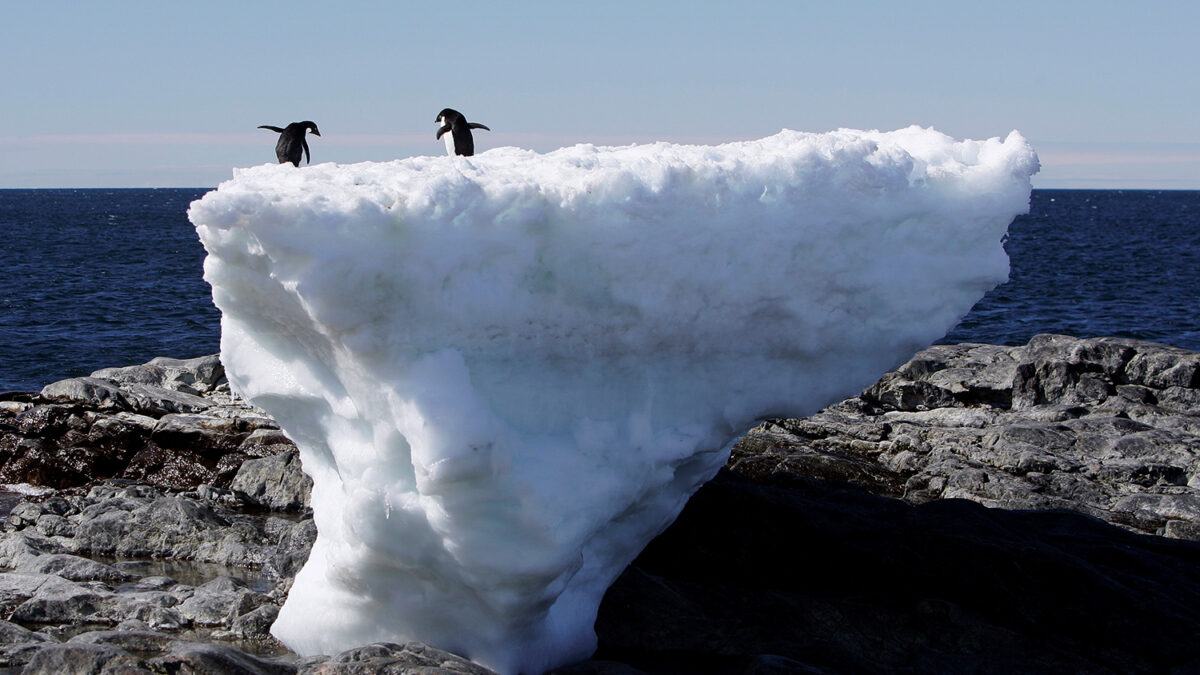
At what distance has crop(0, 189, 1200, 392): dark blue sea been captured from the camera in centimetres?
2961

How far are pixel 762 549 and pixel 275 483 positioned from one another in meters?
6.17

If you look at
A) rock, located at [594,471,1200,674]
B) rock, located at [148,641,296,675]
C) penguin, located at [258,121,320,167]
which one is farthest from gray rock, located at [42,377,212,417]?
rock, located at [148,641,296,675]

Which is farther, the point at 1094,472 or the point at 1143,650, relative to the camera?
the point at 1094,472

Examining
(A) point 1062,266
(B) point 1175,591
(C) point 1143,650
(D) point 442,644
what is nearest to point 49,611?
(D) point 442,644

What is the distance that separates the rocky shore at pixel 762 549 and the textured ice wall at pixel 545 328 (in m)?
0.67

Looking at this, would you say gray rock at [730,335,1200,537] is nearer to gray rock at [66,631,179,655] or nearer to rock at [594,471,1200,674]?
rock at [594,471,1200,674]

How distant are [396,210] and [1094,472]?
10.3 meters

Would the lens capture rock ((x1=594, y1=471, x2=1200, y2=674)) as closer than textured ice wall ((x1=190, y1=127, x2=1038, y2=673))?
No

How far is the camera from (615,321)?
287 inches

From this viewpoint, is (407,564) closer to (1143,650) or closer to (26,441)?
(1143,650)

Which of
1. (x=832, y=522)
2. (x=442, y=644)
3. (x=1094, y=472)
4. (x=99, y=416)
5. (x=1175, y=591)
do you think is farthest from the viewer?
(x=99, y=416)

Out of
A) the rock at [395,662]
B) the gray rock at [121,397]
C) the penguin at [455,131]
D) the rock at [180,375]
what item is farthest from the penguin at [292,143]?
the rock at [395,662]

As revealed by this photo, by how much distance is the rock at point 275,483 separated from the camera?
12.8m

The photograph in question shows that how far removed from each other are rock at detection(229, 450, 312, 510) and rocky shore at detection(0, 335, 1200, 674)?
0.02 meters
